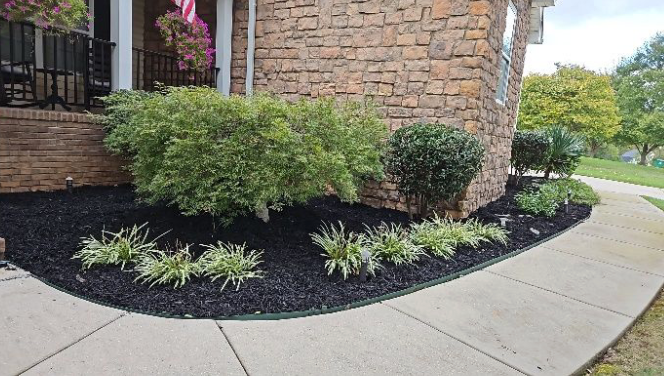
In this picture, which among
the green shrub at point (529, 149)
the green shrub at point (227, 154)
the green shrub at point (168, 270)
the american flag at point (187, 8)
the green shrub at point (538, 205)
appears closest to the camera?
the green shrub at point (168, 270)

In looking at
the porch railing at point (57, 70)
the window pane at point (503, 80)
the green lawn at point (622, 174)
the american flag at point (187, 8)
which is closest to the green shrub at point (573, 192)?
the window pane at point (503, 80)

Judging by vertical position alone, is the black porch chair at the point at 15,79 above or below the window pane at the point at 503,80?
below

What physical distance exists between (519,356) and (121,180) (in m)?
5.20

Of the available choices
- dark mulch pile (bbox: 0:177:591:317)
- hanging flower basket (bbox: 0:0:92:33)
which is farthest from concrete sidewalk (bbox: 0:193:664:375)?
hanging flower basket (bbox: 0:0:92:33)

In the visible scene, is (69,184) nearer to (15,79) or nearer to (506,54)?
(15,79)

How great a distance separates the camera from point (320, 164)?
134 inches

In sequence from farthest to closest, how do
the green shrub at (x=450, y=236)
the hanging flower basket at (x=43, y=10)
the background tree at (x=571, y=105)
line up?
the background tree at (x=571, y=105) < the hanging flower basket at (x=43, y=10) < the green shrub at (x=450, y=236)

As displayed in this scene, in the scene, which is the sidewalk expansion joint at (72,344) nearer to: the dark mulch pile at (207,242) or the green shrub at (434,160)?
the dark mulch pile at (207,242)

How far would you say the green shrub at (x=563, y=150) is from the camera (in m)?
8.02

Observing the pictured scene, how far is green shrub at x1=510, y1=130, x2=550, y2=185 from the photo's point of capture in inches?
306

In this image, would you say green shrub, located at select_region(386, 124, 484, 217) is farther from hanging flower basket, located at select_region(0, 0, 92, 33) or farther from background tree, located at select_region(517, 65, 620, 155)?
background tree, located at select_region(517, 65, 620, 155)

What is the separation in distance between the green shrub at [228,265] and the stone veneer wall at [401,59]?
107 inches

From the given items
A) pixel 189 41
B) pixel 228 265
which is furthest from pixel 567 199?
pixel 189 41

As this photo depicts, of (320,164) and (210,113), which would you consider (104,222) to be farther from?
(320,164)
